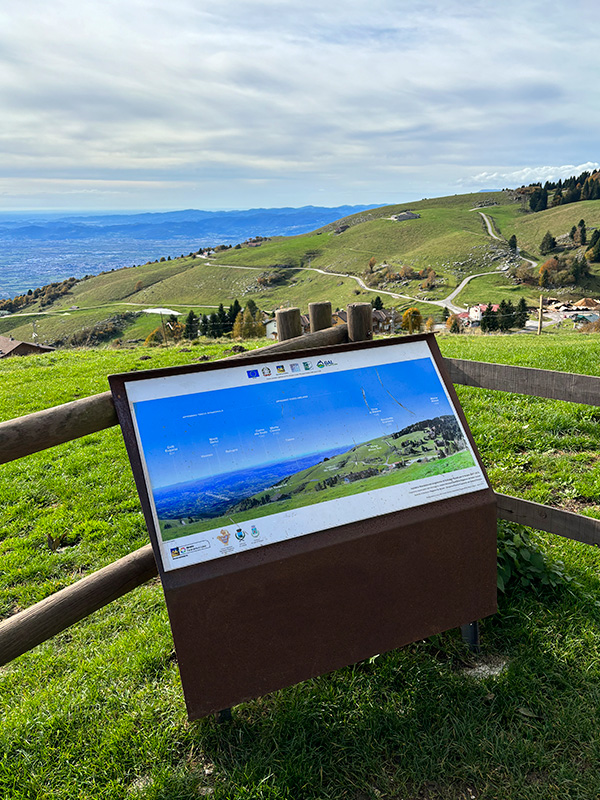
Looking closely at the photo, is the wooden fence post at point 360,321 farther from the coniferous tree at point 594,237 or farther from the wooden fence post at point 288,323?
the coniferous tree at point 594,237

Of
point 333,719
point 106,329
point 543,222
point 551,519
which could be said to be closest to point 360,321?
point 551,519

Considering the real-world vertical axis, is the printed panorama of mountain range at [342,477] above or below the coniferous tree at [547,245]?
above

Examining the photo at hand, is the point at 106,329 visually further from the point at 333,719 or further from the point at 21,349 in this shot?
the point at 333,719

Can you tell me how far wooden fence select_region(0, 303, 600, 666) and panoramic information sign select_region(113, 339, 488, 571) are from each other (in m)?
0.33

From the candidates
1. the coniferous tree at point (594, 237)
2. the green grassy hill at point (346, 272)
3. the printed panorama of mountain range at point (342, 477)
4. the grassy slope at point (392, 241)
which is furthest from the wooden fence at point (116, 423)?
the grassy slope at point (392, 241)

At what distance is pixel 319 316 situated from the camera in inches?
165

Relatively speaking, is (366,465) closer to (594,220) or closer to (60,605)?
(60,605)

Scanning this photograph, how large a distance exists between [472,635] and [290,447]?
1.69m

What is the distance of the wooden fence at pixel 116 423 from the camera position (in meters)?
2.58

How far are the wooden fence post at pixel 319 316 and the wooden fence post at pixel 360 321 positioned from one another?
28cm

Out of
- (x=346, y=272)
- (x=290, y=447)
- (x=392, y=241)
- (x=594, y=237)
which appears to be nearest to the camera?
(x=290, y=447)

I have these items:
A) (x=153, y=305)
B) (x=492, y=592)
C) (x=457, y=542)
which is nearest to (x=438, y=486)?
(x=457, y=542)

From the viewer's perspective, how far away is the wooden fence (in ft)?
8.46

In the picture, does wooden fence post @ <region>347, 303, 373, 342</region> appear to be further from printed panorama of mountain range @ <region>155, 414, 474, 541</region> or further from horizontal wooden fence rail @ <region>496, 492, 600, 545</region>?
horizontal wooden fence rail @ <region>496, 492, 600, 545</region>
